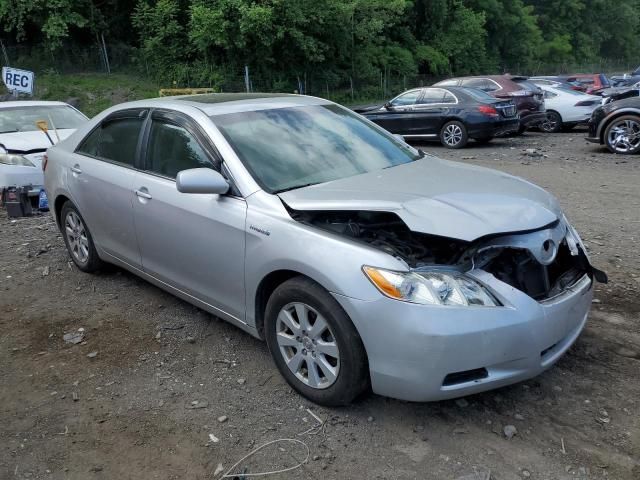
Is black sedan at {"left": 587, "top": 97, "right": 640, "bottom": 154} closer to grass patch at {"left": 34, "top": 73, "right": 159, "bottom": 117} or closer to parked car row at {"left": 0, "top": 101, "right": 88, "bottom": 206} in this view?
parked car row at {"left": 0, "top": 101, "right": 88, "bottom": 206}

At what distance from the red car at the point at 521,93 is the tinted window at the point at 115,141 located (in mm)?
11469

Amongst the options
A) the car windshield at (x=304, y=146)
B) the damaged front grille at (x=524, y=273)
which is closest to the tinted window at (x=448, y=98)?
the car windshield at (x=304, y=146)

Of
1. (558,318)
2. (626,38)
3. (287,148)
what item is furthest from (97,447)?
(626,38)

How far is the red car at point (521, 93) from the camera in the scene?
47.9ft

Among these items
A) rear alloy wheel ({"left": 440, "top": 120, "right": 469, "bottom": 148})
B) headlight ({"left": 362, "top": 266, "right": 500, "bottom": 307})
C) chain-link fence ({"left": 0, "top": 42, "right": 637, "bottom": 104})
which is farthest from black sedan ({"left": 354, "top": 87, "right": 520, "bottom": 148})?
chain-link fence ({"left": 0, "top": 42, "right": 637, "bottom": 104})

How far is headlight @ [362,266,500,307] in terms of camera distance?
8.95 feet

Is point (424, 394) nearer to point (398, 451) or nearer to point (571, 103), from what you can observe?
point (398, 451)

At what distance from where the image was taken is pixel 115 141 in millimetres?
4668

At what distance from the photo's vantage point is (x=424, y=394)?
2777mm

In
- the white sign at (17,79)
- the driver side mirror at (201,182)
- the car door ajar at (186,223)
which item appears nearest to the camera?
the driver side mirror at (201,182)

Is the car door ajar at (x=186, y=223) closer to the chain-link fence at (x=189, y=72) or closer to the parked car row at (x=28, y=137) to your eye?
the parked car row at (x=28, y=137)

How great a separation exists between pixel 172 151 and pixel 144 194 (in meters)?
0.37

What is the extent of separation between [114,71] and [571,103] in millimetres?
22291

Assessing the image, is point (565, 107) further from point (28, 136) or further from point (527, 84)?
point (28, 136)
